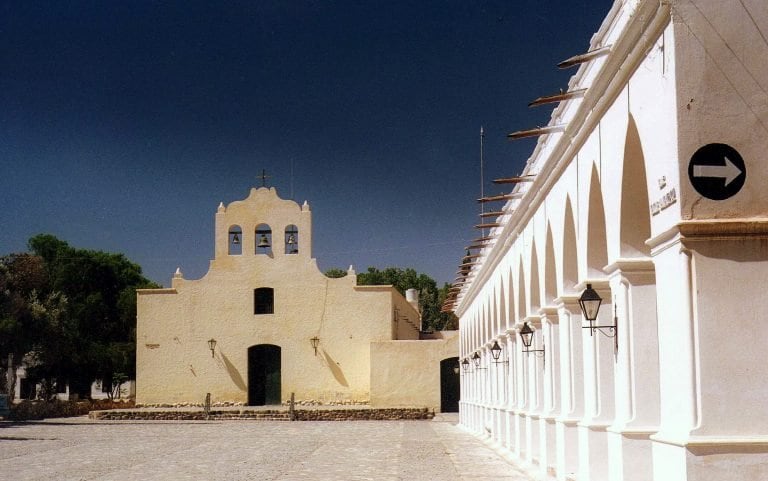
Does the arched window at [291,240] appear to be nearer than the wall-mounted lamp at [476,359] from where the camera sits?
No

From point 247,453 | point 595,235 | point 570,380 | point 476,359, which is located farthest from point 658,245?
point 476,359

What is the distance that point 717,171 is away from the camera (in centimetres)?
730

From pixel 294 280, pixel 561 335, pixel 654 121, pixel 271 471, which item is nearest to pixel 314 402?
pixel 294 280

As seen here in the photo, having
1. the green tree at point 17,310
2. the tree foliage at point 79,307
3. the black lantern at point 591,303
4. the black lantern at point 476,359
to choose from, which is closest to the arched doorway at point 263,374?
the tree foliage at point 79,307

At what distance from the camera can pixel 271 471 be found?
16891 millimetres

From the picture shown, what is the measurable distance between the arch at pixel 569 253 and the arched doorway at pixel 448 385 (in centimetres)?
2863

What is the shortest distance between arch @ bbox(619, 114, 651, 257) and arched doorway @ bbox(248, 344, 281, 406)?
108ft

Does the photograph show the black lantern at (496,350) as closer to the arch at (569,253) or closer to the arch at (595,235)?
Answer: the arch at (569,253)

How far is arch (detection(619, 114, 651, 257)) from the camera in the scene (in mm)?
9602

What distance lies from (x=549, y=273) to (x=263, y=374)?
28.6 metres

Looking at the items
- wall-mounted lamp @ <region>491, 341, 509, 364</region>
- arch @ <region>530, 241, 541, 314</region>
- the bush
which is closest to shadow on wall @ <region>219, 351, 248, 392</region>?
the bush

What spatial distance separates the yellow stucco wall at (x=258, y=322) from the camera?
135 feet

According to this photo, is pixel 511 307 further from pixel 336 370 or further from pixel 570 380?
pixel 336 370

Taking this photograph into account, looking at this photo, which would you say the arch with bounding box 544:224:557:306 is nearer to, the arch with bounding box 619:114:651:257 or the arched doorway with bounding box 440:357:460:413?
the arch with bounding box 619:114:651:257
